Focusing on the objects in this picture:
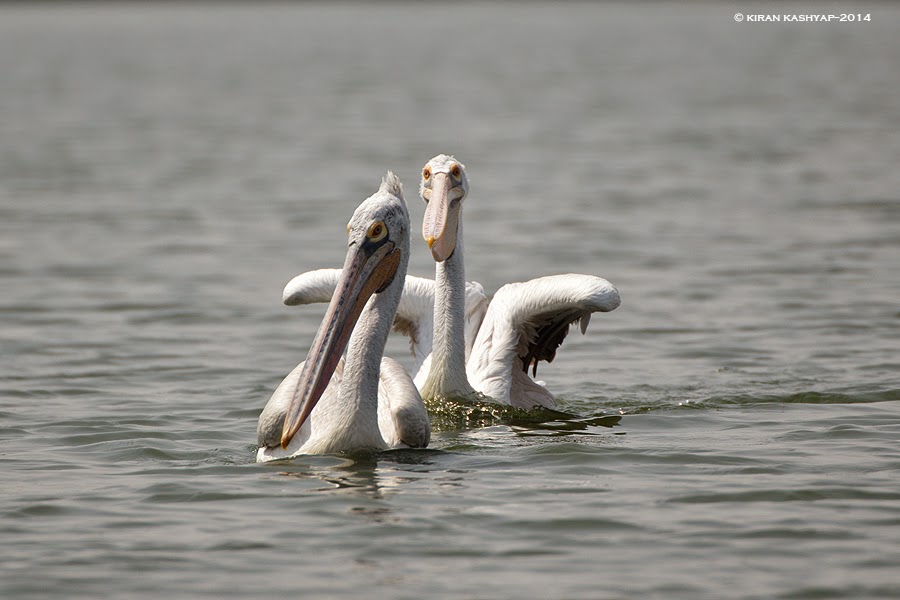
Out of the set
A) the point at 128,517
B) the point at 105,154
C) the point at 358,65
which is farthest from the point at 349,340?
the point at 358,65

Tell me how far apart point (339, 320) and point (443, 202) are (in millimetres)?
1720

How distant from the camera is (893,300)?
10477 millimetres

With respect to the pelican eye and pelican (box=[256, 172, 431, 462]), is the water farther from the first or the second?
the pelican eye

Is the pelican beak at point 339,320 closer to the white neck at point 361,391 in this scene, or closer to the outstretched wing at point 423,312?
the white neck at point 361,391

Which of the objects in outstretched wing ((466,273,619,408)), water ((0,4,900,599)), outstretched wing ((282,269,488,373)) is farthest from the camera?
outstretched wing ((282,269,488,373))

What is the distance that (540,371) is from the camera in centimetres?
923

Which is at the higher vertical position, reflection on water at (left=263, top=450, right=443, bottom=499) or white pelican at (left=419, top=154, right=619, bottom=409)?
white pelican at (left=419, top=154, right=619, bottom=409)

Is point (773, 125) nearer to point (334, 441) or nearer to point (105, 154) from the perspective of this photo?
point (105, 154)

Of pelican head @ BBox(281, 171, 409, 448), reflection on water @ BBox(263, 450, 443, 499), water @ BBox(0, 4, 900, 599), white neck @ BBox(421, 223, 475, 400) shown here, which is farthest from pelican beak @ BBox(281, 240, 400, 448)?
white neck @ BBox(421, 223, 475, 400)

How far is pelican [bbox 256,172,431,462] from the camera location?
620cm

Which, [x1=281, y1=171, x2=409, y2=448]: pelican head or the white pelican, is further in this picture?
the white pelican

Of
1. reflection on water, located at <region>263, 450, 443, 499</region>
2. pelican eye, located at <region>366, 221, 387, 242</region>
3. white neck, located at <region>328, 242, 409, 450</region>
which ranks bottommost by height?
reflection on water, located at <region>263, 450, 443, 499</region>

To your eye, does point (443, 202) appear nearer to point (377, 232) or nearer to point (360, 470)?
point (377, 232)

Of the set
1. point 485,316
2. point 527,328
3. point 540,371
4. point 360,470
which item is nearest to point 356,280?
point 360,470
